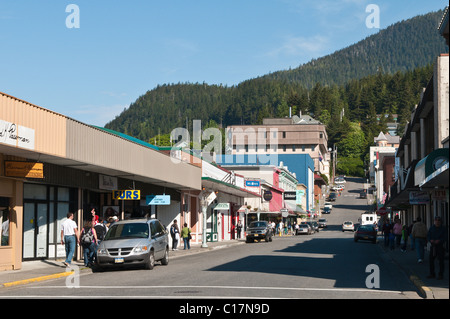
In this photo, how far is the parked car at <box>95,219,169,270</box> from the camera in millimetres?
21156

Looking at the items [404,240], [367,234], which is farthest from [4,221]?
[367,234]

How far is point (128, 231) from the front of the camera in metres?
22.3

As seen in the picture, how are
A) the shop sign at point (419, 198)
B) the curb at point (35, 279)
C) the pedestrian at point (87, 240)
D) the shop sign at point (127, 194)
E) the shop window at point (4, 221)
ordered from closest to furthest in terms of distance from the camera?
1. the curb at point (35, 279)
2. the shop window at point (4, 221)
3. the pedestrian at point (87, 240)
4. the shop sign at point (127, 194)
5. the shop sign at point (419, 198)

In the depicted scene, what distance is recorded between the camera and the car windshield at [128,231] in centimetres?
2208

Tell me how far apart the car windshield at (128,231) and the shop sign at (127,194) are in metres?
7.21

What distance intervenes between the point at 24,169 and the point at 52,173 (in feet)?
10.6

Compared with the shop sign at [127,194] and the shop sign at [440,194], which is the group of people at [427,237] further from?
the shop sign at [127,194]

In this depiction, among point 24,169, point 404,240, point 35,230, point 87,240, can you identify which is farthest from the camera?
point 404,240

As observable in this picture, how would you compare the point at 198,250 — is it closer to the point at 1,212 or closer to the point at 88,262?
the point at 88,262

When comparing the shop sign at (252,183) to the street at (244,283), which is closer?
the street at (244,283)

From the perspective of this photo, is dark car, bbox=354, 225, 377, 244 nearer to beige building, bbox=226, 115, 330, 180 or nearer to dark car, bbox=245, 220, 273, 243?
dark car, bbox=245, 220, 273, 243

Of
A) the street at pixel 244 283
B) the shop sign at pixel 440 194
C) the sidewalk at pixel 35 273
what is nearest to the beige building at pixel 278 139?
the sidewalk at pixel 35 273

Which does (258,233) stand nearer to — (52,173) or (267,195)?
(267,195)

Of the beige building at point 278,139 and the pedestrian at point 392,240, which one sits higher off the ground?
the beige building at point 278,139
